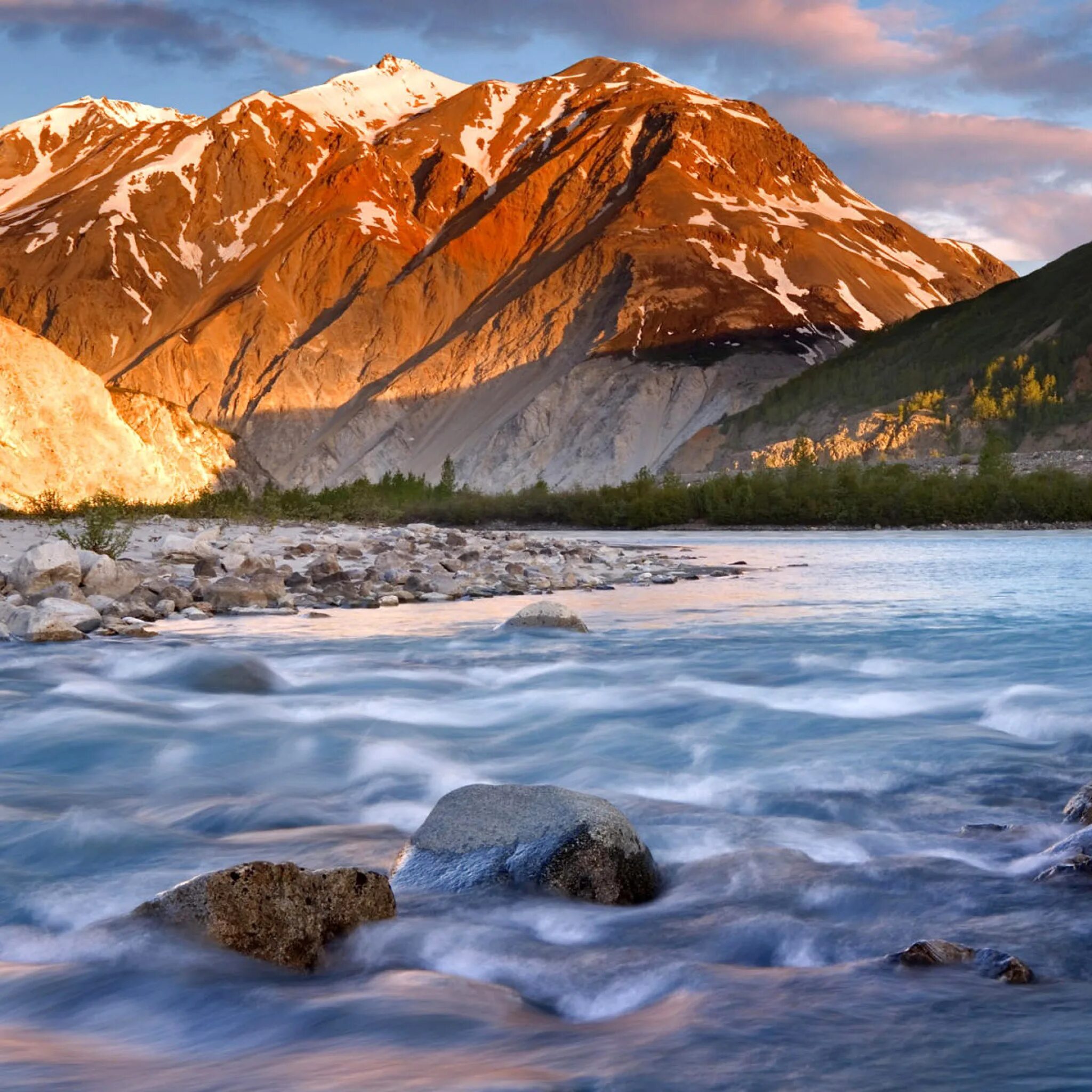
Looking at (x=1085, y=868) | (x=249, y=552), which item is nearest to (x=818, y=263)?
(x=249, y=552)

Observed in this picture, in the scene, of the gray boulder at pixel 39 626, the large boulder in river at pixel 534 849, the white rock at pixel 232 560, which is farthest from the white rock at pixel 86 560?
the large boulder in river at pixel 534 849

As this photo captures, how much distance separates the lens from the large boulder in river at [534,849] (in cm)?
536

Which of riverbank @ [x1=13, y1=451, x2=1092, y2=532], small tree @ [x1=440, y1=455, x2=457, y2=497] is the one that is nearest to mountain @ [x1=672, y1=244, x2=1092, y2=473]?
riverbank @ [x1=13, y1=451, x2=1092, y2=532]

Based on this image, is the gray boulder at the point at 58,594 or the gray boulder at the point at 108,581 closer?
the gray boulder at the point at 58,594

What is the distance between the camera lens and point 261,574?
1938 cm

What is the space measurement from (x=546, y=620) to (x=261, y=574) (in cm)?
572

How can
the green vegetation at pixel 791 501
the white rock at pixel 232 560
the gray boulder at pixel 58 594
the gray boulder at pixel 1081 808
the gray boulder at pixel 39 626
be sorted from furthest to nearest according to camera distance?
1. the green vegetation at pixel 791 501
2. the white rock at pixel 232 560
3. the gray boulder at pixel 58 594
4. the gray boulder at pixel 39 626
5. the gray boulder at pixel 1081 808

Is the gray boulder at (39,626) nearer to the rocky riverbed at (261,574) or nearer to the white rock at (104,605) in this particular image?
the rocky riverbed at (261,574)

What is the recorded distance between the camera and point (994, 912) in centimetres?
498

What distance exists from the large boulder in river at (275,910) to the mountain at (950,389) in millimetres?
81896

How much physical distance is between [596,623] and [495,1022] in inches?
506

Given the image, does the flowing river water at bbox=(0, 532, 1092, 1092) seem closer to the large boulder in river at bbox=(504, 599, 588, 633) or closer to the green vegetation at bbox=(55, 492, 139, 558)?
the large boulder in river at bbox=(504, 599, 588, 633)

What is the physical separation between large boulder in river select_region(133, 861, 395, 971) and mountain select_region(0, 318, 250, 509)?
35.6 m

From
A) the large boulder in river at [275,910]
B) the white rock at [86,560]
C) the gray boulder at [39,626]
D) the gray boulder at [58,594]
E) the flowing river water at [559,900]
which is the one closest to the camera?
the flowing river water at [559,900]
